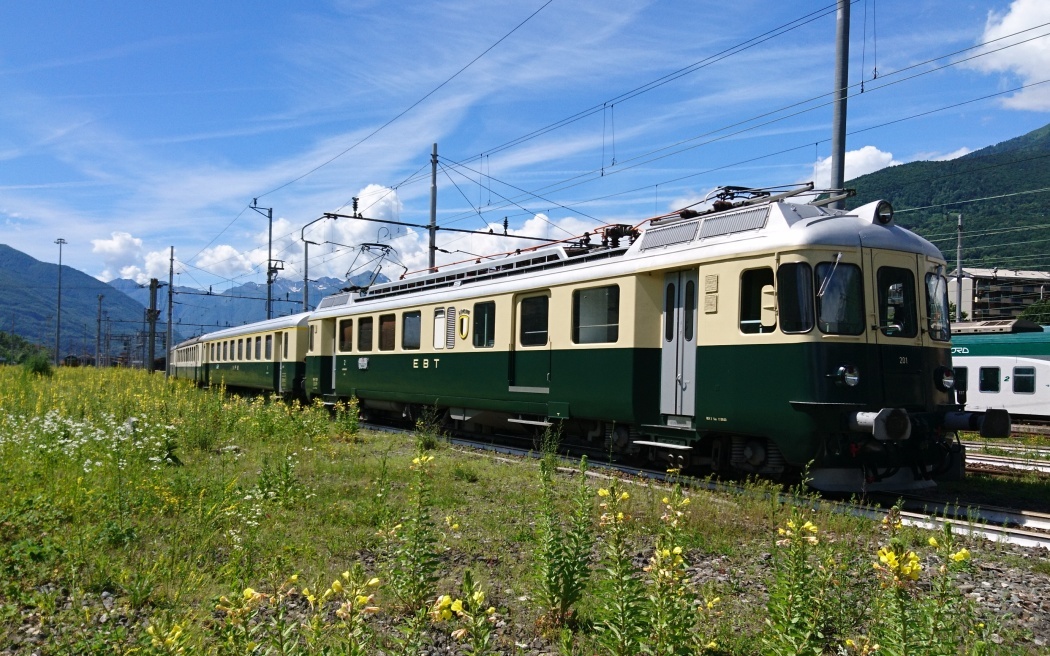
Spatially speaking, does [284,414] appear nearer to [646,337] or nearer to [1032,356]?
[646,337]

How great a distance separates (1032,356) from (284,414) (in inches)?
830

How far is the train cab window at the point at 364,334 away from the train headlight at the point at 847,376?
11761mm

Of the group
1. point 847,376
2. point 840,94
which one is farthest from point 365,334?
point 847,376

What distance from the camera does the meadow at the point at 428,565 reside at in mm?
3791

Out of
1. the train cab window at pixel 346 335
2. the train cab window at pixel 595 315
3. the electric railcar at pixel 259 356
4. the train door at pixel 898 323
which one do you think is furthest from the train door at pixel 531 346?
the electric railcar at pixel 259 356

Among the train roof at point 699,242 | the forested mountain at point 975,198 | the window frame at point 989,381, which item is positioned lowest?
the window frame at point 989,381

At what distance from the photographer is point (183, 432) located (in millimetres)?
11633

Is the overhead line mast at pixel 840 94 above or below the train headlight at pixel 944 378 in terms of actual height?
above

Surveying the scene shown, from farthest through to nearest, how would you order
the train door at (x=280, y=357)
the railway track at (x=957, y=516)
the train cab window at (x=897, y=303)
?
the train door at (x=280, y=357) → the train cab window at (x=897, y=303) → the railway track at (x=957, y=516)

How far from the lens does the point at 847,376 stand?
870cm

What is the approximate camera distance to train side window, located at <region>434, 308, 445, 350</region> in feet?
49.8

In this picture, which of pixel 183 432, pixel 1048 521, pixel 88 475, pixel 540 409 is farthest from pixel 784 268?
pixel 183 432

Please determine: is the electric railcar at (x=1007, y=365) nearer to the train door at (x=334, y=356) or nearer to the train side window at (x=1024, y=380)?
the train side window at (x=1024, y=380)

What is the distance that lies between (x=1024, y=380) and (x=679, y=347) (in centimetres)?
1844
